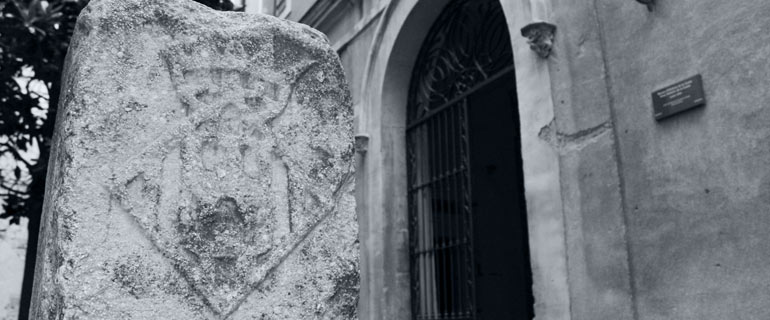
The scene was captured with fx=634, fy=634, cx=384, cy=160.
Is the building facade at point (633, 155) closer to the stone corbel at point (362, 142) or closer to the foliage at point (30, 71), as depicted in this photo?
the stone corbel at point (362, 142)

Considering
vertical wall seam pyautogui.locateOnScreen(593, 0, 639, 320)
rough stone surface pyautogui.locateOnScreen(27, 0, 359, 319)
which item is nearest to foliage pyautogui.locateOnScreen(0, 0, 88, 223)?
rough stone surface pyautogui.locateOnScreen(27, 0, 359, 319)

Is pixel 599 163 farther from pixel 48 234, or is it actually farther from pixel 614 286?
pixel 48 234

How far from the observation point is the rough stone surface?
194cm

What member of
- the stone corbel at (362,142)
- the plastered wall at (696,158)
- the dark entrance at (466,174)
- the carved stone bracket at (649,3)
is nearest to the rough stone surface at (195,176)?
the plastered wall at (696,158)

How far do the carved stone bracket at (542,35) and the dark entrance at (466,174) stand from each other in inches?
29.0

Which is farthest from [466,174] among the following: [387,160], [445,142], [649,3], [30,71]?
[30,71]

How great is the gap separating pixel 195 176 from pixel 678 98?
2.32 meters

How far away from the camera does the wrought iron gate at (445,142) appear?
16.9 feet

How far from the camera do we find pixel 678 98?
3.10m

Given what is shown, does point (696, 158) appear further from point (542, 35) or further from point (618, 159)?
point (542, 35)

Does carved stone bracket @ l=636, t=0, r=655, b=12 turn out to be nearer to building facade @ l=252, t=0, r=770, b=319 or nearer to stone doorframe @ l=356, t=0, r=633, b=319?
building facade @ l=252, t=0, r=770, b=319

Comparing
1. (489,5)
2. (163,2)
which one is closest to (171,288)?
(163,2)

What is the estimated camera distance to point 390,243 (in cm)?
595

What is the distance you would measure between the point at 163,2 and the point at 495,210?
5302mm
